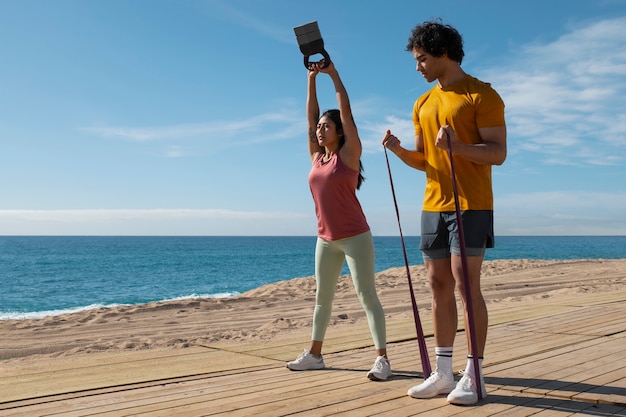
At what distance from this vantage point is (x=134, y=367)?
12.7 ft

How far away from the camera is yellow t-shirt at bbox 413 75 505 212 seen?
114 inches

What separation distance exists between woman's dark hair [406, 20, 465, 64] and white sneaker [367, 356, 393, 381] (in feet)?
5.50

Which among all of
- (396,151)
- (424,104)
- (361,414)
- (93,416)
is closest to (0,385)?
(93,416)

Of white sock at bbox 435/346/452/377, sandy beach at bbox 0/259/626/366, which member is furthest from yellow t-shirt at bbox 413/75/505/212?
sandy beach at bbox 0/259/626/366

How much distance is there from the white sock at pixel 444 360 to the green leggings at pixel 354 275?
522 millimetres

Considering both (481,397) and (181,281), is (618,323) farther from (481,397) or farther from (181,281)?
(181,281)

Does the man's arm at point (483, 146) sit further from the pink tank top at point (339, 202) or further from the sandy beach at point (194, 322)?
the sandy beach at point (194, 322)

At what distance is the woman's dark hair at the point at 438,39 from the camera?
9.75 ft

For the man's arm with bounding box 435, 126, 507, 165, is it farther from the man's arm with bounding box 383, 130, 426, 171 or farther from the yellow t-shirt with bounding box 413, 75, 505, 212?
the man's arm with bounding box 383, 130, 426, 171

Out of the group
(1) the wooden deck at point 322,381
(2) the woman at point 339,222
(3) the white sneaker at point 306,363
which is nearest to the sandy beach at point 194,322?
(1) the wooden deck at point 322,381

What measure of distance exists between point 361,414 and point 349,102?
6.02 feet

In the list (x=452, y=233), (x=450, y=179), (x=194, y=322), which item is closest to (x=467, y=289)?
(x=452, y=233)

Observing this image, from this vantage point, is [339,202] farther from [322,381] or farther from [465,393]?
[465,393]

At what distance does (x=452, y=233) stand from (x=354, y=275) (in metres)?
0.82
